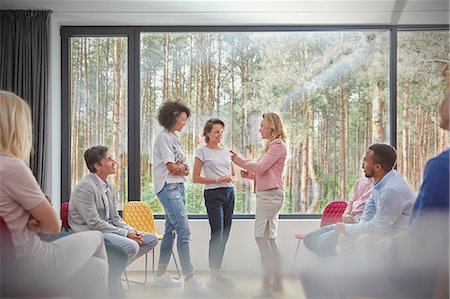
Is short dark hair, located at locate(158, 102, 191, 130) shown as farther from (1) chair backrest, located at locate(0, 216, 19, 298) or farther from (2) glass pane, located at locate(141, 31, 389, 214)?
(1) chair backrest, located at locate(0, 216, 19, 298)

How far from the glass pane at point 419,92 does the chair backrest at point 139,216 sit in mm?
1156

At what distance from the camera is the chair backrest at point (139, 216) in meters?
3.14

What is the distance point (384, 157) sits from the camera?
177 cm

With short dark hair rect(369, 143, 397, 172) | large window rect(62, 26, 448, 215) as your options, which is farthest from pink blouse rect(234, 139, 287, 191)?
short dark hair rect(369, 143, 397, 172)

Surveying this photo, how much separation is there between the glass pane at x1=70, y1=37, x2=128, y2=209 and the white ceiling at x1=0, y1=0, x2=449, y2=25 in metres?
0.15

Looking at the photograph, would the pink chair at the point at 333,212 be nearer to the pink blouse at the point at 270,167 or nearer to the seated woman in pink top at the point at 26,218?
the pink blouse at the point at 270,167

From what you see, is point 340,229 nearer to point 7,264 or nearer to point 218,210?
point 7,264

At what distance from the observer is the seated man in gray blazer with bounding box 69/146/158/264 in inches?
86.4

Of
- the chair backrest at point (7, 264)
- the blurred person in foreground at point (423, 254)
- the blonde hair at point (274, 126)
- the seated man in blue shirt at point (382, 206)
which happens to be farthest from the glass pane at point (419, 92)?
the chair backrest at point (7, 264)

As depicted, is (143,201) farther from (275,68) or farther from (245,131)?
(275,68)

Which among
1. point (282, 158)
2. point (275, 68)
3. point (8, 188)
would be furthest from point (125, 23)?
point (8, 188)

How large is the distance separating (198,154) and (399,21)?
1.21m

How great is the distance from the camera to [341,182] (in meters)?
3.39

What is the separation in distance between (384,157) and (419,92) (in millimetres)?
1725
